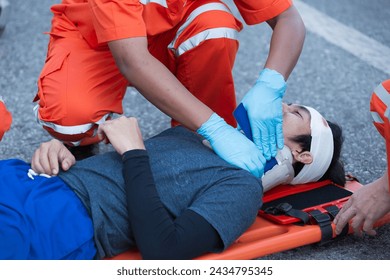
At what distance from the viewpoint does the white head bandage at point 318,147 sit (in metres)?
2.46

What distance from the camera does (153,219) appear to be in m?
2.04

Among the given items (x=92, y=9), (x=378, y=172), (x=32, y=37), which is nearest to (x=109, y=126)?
(x=92, y=9)

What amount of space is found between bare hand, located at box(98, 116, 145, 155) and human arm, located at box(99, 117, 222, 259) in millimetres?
76

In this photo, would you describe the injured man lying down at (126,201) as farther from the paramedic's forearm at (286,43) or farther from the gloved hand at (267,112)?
the paramedic's forearm at (286,43)

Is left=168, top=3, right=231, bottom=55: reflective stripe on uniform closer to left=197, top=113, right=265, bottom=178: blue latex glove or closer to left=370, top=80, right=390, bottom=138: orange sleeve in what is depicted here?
left=197, top=113, right=265, bottom=178: blue latex glove

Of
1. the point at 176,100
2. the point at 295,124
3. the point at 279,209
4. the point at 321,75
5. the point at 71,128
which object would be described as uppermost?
the point at 176,100

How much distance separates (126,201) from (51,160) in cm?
29

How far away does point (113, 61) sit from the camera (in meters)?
2.82

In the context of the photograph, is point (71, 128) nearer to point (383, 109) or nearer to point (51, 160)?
point (51, 160)

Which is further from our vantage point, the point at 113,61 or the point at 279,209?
the point at 113,61

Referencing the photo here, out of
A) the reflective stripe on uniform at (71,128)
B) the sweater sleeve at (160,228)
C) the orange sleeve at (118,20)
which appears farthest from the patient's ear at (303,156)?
the reflective stripe on uniform at (71,128)

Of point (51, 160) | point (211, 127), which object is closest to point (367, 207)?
point (211, 127)

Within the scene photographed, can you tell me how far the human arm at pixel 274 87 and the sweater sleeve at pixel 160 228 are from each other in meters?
0.49
